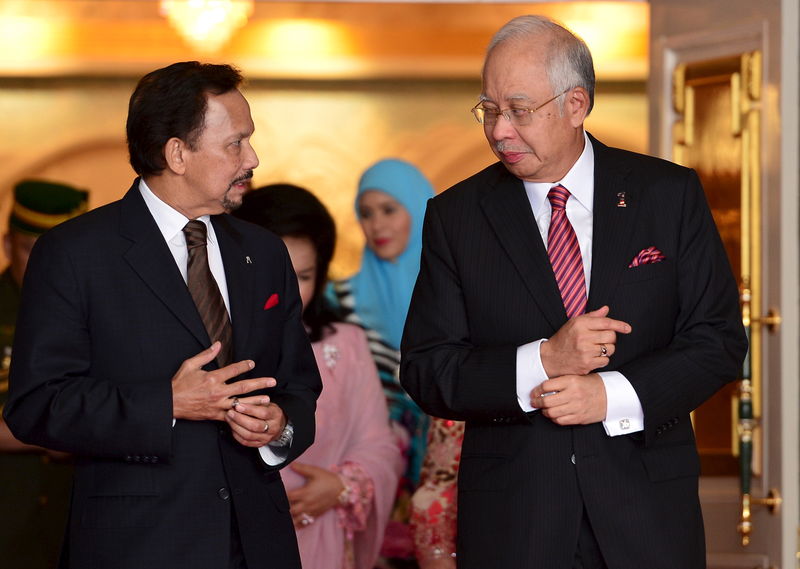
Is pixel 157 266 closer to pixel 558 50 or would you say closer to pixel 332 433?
pixel 558 50

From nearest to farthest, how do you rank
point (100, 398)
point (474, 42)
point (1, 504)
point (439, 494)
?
1. point (100, 398)
2. point (439, 494)
3. point (1, 504)
4. point (474, 42)

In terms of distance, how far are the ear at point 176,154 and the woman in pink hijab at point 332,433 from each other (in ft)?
3.31

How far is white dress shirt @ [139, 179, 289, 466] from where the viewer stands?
2.61 m

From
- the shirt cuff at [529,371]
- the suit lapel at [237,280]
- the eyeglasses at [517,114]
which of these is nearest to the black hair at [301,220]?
the suit lapel at [237,280]

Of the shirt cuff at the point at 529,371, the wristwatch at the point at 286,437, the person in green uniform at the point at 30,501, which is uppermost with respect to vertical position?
the shirt cuff at the point at 529,371

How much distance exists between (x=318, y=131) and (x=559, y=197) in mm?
5141

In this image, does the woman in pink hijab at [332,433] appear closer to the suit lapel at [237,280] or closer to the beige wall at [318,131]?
the suit lapel at [237,280]

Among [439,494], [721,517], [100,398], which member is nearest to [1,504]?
[439,494]

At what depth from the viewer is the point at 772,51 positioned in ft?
13.1

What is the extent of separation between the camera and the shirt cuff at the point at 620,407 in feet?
7.94

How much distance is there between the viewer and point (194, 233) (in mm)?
2648

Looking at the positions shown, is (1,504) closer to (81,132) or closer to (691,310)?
(691,310)

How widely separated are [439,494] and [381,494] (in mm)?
548

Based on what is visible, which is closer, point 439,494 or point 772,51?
point 439,494
